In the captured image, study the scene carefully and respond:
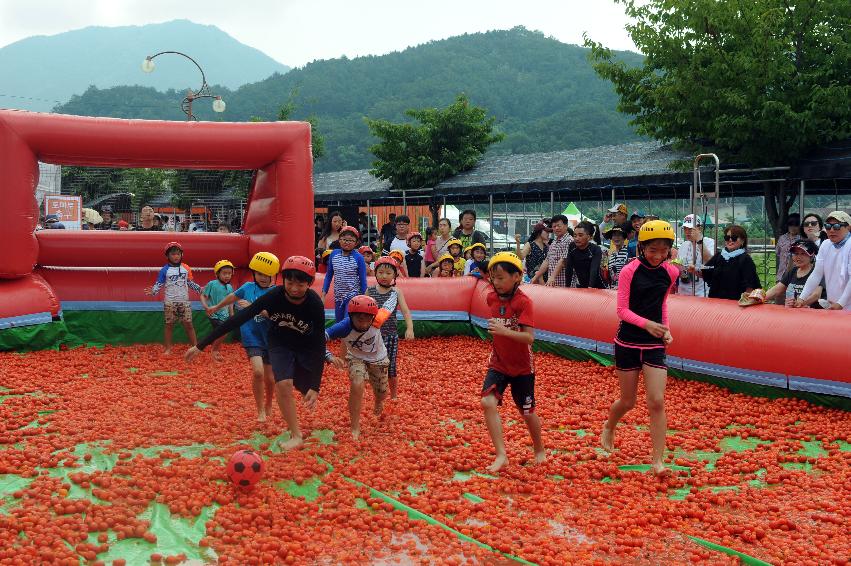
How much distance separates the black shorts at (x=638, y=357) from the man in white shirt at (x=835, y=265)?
3.36 meters

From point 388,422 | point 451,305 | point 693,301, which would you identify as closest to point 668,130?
point 451,305

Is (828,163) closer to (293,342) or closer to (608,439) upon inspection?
(608,439)

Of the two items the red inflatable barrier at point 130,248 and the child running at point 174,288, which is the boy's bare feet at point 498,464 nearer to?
the child running at point 174,288

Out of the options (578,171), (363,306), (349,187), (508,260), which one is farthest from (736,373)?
(349,187)

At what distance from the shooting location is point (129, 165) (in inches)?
461

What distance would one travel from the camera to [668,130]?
17.2 meters

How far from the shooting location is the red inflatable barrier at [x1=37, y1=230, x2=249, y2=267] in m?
11.5

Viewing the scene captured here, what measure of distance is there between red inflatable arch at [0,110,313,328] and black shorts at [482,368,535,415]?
250 inches

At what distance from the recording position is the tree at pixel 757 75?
14688 millimetres

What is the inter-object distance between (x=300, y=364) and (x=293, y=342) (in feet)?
0.60

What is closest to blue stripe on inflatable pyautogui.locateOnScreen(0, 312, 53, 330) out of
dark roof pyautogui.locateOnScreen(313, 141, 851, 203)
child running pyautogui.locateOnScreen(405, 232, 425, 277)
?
child running pyautogui.locateOnScreen(405, 232, 425, 277)

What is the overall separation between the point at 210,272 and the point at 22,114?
333 centimetres

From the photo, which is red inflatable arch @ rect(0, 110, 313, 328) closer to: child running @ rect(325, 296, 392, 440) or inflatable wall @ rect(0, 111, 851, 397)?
inflatable wall @ rect(0, 111, 851, 397)

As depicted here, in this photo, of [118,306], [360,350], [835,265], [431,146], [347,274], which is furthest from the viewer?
[431,146]
